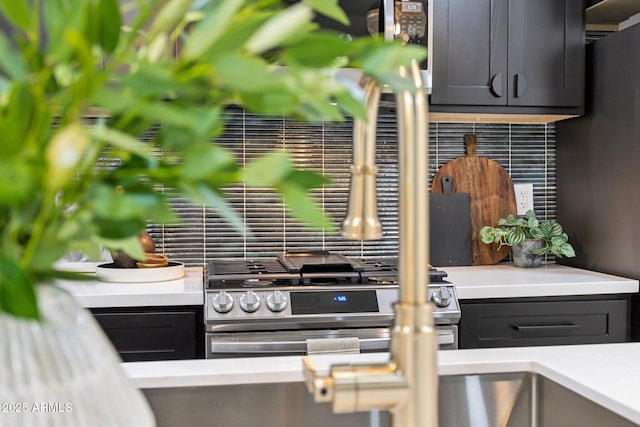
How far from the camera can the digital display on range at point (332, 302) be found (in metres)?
2.13

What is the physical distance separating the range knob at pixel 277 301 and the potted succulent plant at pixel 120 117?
5.46ft

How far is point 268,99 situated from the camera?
0.39 metres

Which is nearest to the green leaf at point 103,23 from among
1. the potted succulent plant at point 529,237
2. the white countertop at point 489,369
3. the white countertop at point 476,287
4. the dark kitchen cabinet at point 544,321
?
the white countertop at point 489,369

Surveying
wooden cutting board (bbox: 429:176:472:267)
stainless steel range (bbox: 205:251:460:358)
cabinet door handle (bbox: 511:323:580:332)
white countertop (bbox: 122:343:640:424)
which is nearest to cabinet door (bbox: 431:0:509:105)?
wooden cutting board (bbox: 429:176:472:267)

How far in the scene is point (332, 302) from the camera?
2.15 meters

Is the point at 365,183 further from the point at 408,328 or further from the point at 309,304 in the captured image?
the point at 309,304

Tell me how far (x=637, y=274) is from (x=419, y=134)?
2076 mm

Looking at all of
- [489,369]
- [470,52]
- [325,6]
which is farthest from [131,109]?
[470,52]

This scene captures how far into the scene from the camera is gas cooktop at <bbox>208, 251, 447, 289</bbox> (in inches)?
86.5

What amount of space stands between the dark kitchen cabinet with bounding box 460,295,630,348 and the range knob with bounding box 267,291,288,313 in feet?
2.04

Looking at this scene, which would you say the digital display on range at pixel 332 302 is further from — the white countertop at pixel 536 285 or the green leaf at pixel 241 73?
the green leaf at pixel 241 73

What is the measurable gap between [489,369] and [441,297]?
1023 mm

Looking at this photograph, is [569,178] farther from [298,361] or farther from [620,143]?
[298,361]

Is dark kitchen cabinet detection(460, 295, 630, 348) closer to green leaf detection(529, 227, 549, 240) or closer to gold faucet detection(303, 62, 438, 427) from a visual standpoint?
green leaf detection(529, 227, 549, 240)
